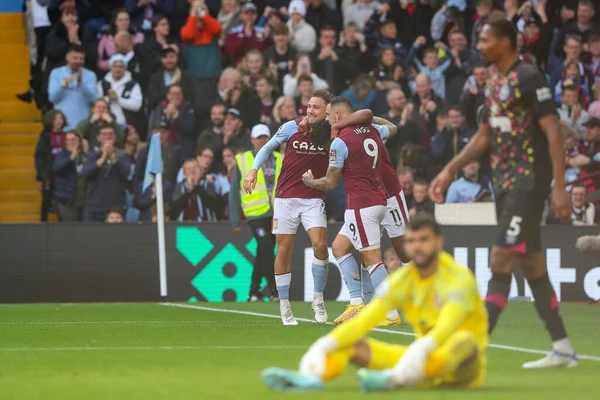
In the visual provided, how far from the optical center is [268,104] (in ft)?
69.9

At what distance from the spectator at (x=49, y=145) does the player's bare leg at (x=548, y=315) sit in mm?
12201

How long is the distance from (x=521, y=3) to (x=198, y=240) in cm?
810

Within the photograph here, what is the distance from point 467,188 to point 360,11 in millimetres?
4787

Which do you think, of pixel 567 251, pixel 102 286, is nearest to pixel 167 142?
pixel 102 286

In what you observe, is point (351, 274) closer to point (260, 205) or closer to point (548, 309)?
point (548, 309)

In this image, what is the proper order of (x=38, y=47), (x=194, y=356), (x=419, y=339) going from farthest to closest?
(x=38, y=47) < (x=194, y=356) < (x=419, y=339)

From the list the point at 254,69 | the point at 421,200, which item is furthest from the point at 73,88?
the point at 421,200

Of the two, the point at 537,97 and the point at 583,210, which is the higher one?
the point at 537,97

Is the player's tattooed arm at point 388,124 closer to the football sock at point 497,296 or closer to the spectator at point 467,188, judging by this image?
the football sock at point 497,296

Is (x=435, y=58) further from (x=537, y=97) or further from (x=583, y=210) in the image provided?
(x=537, y=97)

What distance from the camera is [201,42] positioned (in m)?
22.5

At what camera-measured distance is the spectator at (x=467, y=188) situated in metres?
20.4

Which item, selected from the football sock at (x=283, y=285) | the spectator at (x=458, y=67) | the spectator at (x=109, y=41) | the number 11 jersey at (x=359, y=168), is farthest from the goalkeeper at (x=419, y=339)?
the spectator at (x=109, y=41)

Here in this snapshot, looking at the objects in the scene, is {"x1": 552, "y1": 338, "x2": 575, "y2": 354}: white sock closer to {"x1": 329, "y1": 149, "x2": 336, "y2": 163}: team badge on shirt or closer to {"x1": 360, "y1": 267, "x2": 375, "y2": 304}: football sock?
{"x1": 329, "y1": 149, "x2": 336, "y2": 163}: team badge on shirt
